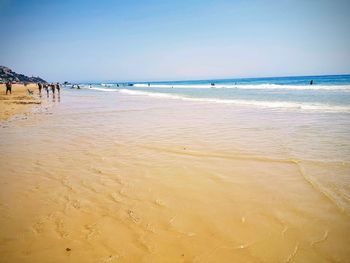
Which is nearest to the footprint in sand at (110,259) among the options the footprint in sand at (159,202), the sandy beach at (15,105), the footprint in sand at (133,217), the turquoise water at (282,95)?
the footprint in sand at (133,217)

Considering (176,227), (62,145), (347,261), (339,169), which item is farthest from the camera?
(62,145)

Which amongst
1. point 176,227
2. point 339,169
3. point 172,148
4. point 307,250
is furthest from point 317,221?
point 172,148

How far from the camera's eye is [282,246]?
2.90 m

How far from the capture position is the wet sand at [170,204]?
287 centimetres

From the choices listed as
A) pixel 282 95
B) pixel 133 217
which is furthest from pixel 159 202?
pixel 282 95

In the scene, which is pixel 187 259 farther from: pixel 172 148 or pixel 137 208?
pixel 172 148

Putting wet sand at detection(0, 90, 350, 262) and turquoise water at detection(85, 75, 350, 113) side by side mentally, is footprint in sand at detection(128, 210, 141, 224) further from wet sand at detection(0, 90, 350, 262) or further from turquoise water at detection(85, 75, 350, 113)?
turquoise water at detection(85, 75, 350, 113)

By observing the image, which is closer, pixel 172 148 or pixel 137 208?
pixel 137 208

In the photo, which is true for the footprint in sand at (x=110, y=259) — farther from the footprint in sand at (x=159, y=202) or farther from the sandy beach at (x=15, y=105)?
the sandy beach at (x=15, y=105)

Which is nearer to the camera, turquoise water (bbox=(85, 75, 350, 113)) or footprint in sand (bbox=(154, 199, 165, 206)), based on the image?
footprint in sand (bbox=(154, 199, 165, 206))

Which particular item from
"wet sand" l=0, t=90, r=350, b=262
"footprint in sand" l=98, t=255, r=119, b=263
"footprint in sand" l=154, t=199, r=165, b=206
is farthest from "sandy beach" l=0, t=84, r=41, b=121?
"footprint in sand" l=98, t=255, r=119, b=263

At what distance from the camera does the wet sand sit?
2873mm

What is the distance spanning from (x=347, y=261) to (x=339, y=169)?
118 inches

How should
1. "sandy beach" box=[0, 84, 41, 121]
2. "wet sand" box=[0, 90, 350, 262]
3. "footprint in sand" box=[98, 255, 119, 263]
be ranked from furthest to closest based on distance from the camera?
"sandy beach" box=[0, 84, 41, 121] < "wet sand" box=[0, 90, 350, 262] < "footprint in sand" box=[98, 255, 119, 263]
